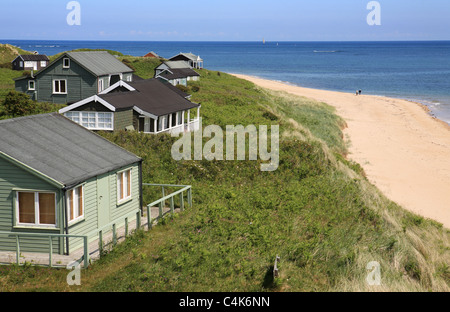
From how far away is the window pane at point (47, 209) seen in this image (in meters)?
15.5

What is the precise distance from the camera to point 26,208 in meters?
15.7

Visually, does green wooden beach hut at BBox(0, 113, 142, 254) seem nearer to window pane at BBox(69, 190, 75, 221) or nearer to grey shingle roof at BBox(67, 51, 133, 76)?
window pane at BBox(69, 190, 75, 221)

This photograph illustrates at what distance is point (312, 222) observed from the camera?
1950cm

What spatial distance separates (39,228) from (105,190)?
2822 millimetres

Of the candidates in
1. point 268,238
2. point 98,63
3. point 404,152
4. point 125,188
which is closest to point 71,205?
point 125,188

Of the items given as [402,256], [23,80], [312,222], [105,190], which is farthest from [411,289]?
[23,80]

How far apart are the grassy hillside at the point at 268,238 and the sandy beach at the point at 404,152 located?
411cm

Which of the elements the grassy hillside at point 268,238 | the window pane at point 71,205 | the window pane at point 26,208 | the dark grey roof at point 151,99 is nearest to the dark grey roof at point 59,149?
the window pane at point 71,205

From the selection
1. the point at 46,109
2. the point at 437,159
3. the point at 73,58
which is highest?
the point at 73,58

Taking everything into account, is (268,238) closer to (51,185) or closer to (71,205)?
(71,205)
